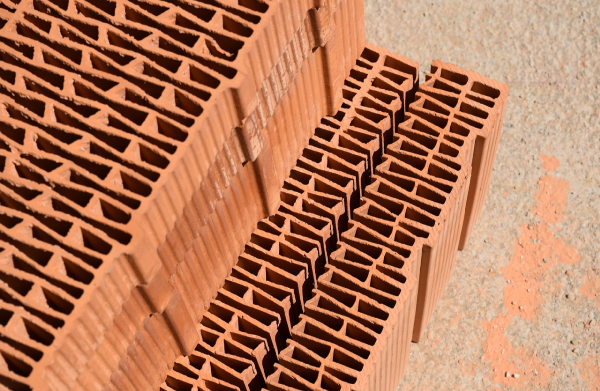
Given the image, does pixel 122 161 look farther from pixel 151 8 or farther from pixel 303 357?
pixel 303 357

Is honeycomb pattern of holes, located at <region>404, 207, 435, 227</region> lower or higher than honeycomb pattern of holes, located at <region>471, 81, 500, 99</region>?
lower

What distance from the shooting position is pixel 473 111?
14.0 feet

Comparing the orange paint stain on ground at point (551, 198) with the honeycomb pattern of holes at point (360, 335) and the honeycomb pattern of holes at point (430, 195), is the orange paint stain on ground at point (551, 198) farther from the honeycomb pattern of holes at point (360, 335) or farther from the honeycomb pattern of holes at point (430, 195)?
the honeycomb pattern of holes at point (360, 335)

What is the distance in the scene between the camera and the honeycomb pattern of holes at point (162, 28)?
10.4ft

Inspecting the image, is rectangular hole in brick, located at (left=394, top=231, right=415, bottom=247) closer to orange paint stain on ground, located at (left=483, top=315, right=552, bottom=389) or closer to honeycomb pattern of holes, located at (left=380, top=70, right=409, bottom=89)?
→ honeycomb pattern of holes, located at (left=380, top=70, right=409, bottom=89)

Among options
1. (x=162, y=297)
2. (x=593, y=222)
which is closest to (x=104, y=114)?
(x=162, y=297)

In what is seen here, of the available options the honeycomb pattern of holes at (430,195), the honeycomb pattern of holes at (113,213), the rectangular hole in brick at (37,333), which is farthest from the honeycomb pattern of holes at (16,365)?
the honeycomb pattern of holes at (430,195)

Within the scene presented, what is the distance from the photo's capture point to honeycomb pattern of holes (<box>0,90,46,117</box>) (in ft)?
9.84

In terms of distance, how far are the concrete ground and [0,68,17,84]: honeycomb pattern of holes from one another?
12.0ft

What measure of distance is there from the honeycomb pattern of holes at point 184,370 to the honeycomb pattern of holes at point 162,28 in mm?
1767

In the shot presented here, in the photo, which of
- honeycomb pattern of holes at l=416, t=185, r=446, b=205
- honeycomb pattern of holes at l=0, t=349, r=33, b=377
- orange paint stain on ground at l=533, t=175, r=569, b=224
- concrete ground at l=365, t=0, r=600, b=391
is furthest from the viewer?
orange paint stain on ground at l=533, t=175, r=569, b=224

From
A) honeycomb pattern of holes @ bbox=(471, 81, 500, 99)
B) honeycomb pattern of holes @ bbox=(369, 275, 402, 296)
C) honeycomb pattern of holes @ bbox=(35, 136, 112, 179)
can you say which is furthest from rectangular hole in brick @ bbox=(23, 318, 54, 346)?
honeycomb pattern of holes @ bbox=(471, 81, 500, 99)

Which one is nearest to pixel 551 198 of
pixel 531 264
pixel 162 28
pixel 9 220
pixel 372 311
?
pixel 531 264

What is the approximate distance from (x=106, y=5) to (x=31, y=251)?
1.38m
